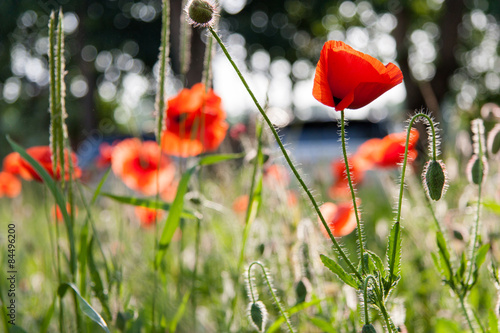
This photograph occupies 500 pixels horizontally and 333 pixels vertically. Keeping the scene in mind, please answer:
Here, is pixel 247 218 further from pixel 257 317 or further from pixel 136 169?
pixel 136 169

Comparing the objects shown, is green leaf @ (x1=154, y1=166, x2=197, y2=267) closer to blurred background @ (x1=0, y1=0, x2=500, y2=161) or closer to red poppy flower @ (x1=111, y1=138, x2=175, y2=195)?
red poppy flower @ (x1=111, y1=138, x2=175, y2=195)

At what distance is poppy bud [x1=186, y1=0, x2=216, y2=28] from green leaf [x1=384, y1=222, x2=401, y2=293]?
39 cm

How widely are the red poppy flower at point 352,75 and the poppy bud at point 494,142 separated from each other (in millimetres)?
503

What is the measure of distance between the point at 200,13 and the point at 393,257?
0.43 meters

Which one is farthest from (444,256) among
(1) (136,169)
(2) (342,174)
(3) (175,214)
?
(1) (136,169)

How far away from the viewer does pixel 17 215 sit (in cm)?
274

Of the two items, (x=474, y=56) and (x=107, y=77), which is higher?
(x=474, y=56)

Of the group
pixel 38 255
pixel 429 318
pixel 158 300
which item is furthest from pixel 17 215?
pixel 429 318

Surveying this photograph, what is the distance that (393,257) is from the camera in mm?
700

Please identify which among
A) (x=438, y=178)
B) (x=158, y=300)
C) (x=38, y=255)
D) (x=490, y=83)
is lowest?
(x=38, y=255)

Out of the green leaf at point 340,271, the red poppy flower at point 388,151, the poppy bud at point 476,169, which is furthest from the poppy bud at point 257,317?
the red poppy flower at point 388,151

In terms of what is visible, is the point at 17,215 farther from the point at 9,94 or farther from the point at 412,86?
the point at 9,94

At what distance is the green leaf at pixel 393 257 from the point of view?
27.7 inches

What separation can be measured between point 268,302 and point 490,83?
17817 mm
